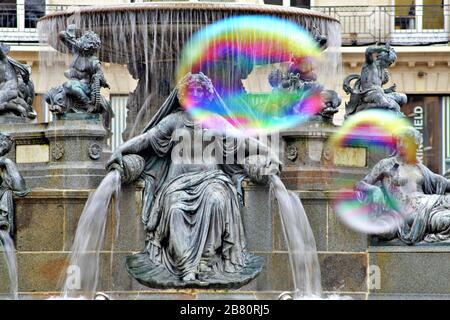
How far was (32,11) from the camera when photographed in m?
50.6

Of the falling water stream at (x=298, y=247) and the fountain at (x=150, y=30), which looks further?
the fountain at (x=150, y=30)

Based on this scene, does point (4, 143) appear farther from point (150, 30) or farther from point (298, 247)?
point (298, 247)

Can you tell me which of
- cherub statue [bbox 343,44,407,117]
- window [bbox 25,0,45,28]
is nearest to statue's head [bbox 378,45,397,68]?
cherub statue [bbox 343,44,407,117]

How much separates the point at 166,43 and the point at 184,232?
3.43 metres

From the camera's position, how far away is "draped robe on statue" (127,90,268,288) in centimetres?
2355

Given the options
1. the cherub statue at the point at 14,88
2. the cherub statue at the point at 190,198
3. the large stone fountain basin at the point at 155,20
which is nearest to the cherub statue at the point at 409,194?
the cherub statue at the point at 190,198

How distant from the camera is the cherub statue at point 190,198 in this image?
2355 centimetres

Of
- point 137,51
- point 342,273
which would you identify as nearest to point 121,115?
point 137,51

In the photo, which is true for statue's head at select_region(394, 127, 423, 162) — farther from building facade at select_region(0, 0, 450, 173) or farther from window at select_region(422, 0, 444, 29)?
window at select_region(422, 0, 444, 29)

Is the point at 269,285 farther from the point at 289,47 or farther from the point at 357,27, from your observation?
the point at 357,27

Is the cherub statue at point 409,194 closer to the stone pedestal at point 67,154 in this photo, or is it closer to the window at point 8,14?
the stone pedestal at point 67,154

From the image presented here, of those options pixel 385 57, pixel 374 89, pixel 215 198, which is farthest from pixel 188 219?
pixel 385 57

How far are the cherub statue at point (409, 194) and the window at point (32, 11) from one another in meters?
26.6
